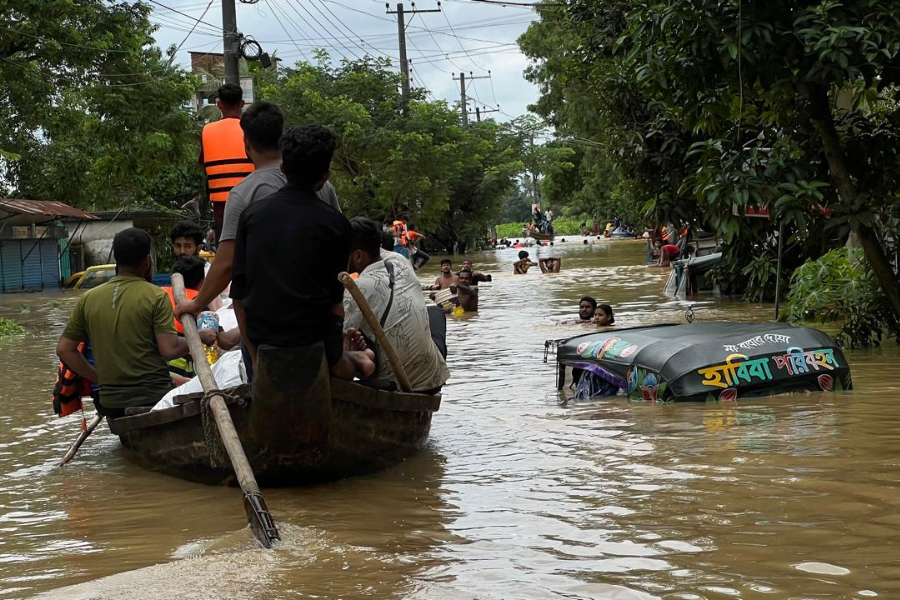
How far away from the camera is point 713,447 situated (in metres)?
7.53

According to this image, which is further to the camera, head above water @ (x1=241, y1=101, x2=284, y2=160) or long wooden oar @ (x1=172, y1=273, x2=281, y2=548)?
head above water @ (x1=241, y1=101, x2=284, y2=160)

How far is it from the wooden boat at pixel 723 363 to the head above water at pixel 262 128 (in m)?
3.63

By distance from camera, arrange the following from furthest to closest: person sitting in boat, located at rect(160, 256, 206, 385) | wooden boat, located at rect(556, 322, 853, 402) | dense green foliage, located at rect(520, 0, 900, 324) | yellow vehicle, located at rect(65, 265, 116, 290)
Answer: yellow vehicle, located at rect(65, 265, 116, 290) → dense green foliage, located at rect(520, 0, 900, 324) → wooden boat, located at rect(556, 322, 853, 402) → person sitting in boat, located at rect(160, 256, 206, 385)

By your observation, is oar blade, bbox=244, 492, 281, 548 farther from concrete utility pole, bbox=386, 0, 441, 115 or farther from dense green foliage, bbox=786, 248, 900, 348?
concrete utility pole, bbox=386, 0, 441, 115

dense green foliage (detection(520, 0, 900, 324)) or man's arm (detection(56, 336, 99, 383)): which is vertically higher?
dense green foliage (detection(520, 0, 900, 324))

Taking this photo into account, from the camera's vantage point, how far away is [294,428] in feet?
21.6

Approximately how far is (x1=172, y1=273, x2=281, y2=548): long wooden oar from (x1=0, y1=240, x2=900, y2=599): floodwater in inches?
4.8

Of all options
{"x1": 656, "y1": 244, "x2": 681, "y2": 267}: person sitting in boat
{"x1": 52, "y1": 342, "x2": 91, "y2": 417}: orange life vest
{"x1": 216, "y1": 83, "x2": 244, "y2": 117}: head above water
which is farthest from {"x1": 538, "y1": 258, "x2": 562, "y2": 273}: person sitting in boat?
{"x1": 52, "y1": 342, "x2": 91, "y2": 417}: orange life vest

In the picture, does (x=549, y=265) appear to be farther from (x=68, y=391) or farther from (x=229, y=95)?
(x=68, y=391)

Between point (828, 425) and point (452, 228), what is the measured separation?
49.3 meters

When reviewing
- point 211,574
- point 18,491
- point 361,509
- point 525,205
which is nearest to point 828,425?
point 361,509

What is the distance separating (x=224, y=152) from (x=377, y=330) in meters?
2.35

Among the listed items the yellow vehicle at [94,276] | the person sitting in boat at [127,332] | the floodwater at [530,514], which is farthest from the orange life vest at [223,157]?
the yellow vehicle at [94,276]

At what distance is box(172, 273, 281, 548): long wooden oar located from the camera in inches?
220
